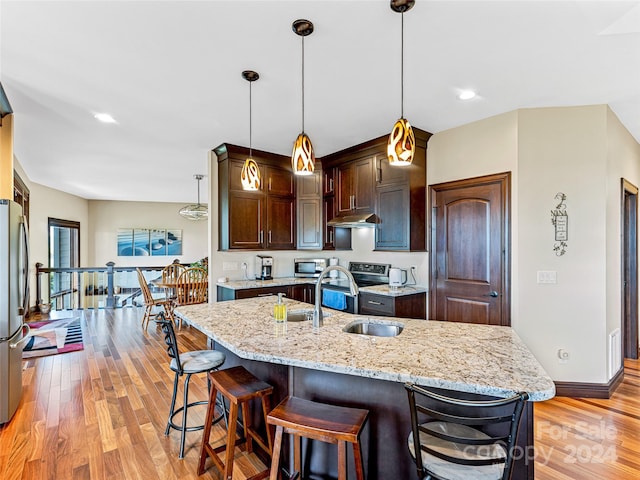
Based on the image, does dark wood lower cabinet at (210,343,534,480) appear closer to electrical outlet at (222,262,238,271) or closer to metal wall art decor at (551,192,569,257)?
metal wall art decor at (551,192,569,257)

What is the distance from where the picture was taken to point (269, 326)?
217cm

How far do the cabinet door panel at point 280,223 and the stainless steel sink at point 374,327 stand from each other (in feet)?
8.63

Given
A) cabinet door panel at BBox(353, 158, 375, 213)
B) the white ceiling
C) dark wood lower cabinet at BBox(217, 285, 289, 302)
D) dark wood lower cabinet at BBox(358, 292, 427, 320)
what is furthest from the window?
dark wood lower cabinet at BBox(358, 292, 427, 320)

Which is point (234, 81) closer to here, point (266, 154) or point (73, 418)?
point (266, 154)

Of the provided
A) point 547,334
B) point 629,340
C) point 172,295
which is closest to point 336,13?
point 547,334

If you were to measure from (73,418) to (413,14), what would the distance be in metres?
3.76

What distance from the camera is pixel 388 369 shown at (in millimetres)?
1417

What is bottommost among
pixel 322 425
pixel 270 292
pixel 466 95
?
pixel 322 425

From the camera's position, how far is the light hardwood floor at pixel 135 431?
6.82ft

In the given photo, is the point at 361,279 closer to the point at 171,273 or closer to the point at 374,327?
the point at 374,327

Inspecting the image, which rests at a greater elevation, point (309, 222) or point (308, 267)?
point (309, 222)

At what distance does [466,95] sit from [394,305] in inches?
82.7

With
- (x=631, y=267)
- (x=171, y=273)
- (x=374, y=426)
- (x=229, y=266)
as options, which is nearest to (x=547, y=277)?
(x=631, y=267)

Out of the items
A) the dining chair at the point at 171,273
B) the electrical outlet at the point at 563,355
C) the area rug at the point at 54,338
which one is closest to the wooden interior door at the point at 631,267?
the electrical outlet at the point at 563,355
